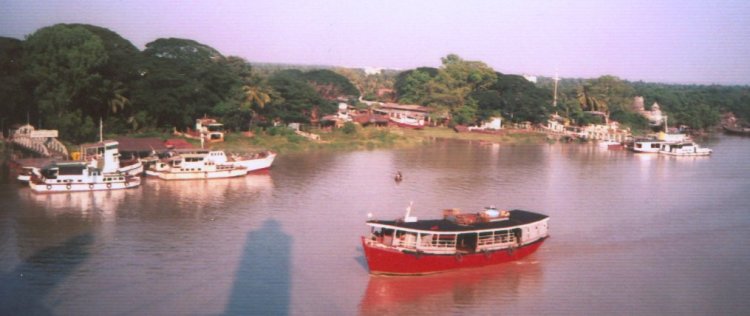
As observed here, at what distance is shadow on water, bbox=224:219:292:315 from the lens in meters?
13.2

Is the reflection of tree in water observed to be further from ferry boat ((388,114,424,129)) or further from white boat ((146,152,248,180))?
ferry boat ((388,114,424,129))

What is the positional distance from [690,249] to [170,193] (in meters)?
16.0

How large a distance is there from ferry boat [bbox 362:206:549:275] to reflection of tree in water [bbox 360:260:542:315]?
0.76ft

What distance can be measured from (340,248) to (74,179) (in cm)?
1040

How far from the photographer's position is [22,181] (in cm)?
2361

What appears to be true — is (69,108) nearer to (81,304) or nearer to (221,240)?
(221,240)

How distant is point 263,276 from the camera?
49.1ft

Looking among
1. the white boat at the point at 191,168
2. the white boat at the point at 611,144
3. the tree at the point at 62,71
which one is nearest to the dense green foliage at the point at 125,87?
the tree at the point at 62,71

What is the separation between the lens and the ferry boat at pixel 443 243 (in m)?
14.7

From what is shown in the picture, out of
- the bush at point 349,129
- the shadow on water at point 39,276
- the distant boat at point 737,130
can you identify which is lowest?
the shadow on water at point 39,276

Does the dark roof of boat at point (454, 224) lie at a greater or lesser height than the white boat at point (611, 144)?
lesser

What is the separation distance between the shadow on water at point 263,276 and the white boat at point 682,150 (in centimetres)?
2866

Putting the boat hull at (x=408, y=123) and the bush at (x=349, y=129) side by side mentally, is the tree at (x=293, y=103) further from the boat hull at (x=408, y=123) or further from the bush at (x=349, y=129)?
the boat hull at (x=408, y=123)

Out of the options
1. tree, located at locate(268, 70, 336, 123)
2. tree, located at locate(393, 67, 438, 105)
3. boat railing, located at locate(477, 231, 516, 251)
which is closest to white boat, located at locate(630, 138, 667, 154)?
tree, located at locate(393, 67, 438, 105)
